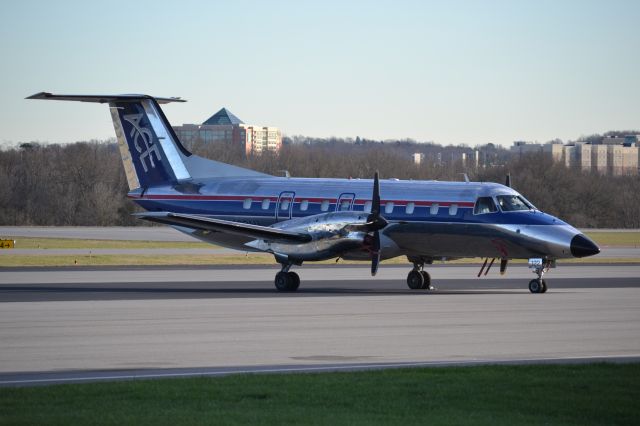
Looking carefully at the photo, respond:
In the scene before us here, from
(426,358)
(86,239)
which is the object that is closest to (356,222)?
(426,358)

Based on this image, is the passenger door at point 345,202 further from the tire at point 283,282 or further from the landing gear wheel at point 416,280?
the tire at point 283,282

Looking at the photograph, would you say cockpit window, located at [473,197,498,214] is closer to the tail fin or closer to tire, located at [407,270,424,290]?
tire, located at [407,270,424,290]

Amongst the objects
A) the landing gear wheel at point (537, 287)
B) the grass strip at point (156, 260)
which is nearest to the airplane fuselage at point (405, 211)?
the landing gear wheel at point (537, 287)

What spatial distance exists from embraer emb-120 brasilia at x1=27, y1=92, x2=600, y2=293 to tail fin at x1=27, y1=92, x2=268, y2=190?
197 millimetres

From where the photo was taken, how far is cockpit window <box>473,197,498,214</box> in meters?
31.9

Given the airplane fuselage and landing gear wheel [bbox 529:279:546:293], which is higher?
the airplane fuselage

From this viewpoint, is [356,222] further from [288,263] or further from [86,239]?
[86,239]

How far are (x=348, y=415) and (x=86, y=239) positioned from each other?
191ft

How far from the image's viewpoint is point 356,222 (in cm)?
3194

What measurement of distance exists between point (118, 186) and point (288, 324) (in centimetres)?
8843

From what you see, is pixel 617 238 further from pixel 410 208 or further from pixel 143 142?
pixel 143 142

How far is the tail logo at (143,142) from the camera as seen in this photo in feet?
120

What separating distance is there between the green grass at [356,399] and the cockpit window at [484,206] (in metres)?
16.0

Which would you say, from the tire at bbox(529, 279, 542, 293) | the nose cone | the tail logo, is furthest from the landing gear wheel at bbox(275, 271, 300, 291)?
the nose cone
